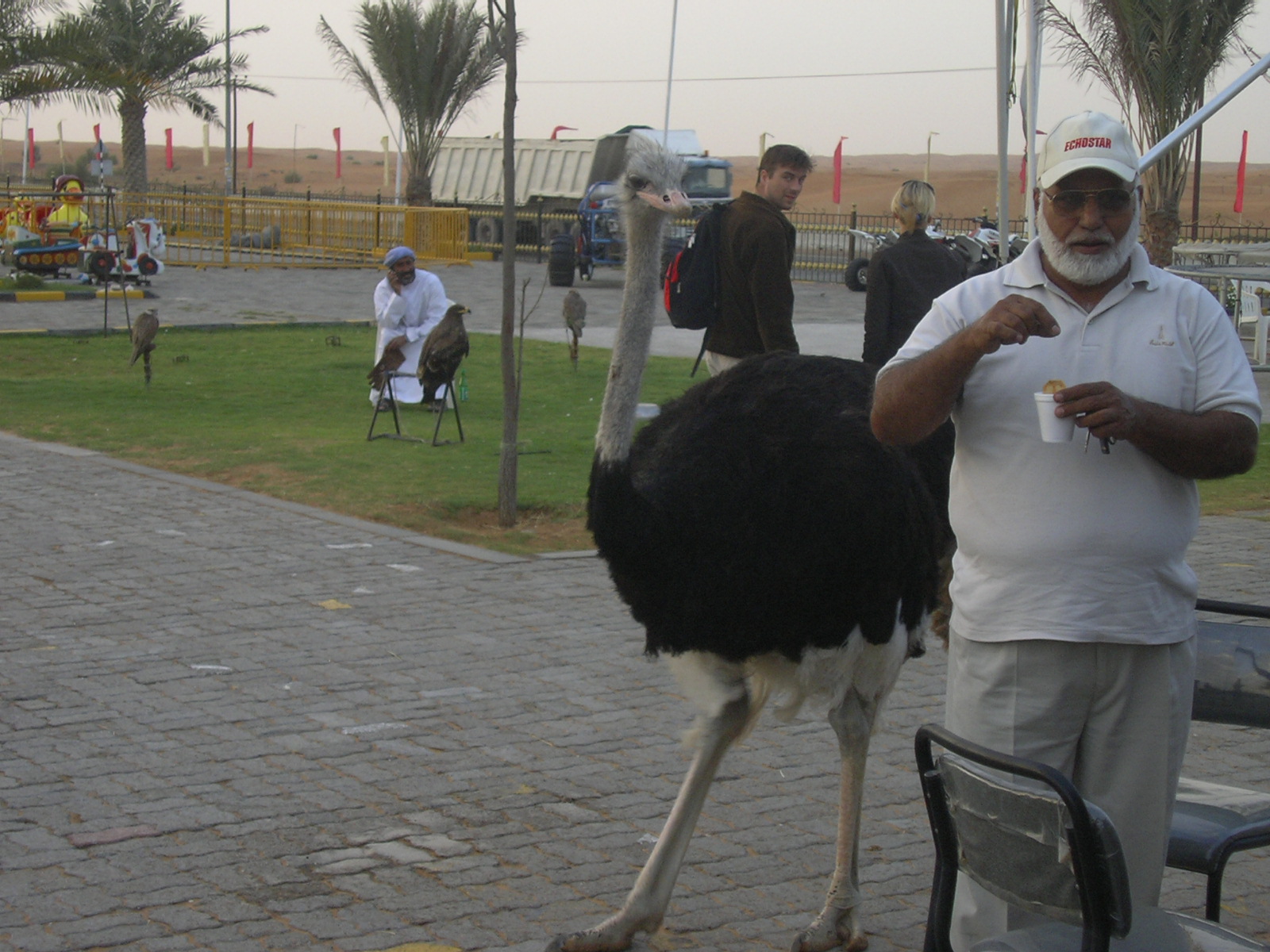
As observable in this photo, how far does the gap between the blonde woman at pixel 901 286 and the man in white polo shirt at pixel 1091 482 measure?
392 cm

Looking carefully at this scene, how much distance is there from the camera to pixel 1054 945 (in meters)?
2.43

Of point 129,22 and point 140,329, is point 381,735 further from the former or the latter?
point 129,22

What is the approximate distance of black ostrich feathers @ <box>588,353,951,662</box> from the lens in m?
3.61

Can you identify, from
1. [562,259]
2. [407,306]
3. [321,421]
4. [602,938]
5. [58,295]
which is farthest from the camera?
[562,259]

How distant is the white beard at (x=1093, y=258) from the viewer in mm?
2723

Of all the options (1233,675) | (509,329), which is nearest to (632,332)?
(1233,675)

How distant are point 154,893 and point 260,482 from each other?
5845 millimetres

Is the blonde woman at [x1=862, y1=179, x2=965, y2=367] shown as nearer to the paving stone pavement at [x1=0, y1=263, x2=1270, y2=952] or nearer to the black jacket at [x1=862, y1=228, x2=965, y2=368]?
the black jacket at [x1=862, y1=228, x2=965, y2=368]

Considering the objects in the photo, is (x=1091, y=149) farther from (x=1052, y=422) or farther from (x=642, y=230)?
(x=642, y=230)

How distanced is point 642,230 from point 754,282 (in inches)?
83.3

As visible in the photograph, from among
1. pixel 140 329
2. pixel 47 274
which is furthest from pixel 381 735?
pixel 47 274

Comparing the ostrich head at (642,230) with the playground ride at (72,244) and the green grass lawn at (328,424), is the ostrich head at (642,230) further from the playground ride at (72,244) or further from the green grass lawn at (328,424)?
the playground ride at (72,244)

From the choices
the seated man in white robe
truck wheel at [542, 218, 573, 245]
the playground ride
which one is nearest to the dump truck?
truck wheel at [542, 218, 573, 245]

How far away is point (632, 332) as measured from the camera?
4.30m
